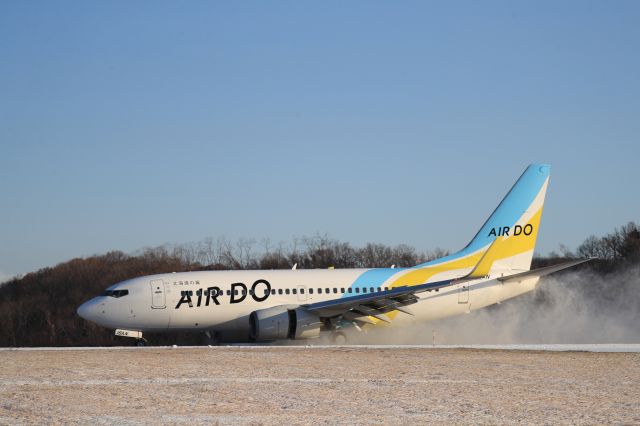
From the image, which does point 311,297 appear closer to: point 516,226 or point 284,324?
point 284,324

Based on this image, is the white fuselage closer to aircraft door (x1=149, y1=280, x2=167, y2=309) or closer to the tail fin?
aircraft door (x1=149, y1=280, x2=167, y2=309)

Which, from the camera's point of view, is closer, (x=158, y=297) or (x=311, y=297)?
(x=158, y=297)

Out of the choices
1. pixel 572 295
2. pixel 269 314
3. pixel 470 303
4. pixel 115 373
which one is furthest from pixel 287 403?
pixel 572 295

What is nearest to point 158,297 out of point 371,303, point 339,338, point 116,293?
point 116,293

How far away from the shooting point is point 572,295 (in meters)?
45.5

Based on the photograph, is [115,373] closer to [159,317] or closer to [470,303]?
[159,317]

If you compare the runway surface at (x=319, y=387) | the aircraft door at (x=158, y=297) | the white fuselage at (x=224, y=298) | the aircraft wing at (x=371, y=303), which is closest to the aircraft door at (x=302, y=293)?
the white fuselage at (x=224, y=298)

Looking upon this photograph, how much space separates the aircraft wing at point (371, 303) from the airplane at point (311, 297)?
4 cm

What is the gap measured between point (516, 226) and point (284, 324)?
11173 mm

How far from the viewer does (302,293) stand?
3625 cm

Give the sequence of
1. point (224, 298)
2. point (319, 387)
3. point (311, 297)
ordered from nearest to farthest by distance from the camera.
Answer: point (319, 387), point (224, 298), point (311, 297)

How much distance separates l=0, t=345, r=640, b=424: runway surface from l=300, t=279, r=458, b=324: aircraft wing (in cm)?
632

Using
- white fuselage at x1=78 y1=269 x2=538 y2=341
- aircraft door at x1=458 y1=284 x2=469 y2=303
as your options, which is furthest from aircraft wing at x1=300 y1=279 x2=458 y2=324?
aircraft door at x1=458 y1=284 x2=469 y2=303

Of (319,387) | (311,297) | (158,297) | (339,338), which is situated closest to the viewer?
(319,387)
